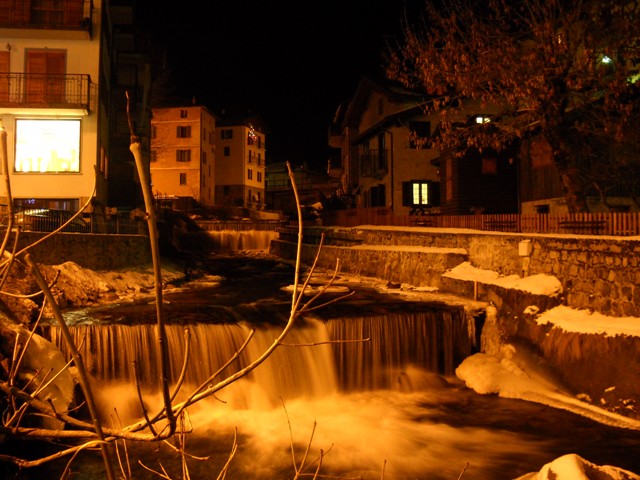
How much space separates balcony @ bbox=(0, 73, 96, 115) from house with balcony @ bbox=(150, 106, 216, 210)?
1460 inches

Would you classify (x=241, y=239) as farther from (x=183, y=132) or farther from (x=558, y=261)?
(x=558, y=261)

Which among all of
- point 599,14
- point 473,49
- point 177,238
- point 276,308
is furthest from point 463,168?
point 177,238

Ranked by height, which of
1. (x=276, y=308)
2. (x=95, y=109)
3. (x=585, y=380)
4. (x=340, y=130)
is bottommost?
(x=585, y=380)

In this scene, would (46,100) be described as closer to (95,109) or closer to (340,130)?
(95,109)

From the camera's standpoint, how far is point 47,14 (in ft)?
76.6

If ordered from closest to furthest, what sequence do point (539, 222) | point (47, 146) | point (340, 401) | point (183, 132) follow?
1. point (340, 401)
2. point (539, 222)
3. point (47, 146)
4. point (183, 132)

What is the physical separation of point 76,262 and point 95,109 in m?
8.48

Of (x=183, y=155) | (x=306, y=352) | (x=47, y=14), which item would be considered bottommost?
(x=306, y=352)

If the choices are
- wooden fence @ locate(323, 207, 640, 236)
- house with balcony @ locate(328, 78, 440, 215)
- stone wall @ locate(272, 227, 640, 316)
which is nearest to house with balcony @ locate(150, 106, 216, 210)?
house with balcony @ locate(328, 78, 440, 215)

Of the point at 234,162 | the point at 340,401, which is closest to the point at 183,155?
the point at 234,162

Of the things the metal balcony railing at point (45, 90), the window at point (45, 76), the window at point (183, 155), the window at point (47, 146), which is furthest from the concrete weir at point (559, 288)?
the window at point (183, 155)

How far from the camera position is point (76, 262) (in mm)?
19172

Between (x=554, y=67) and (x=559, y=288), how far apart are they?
6901 millimetres

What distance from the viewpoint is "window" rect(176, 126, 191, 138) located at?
62.2m
